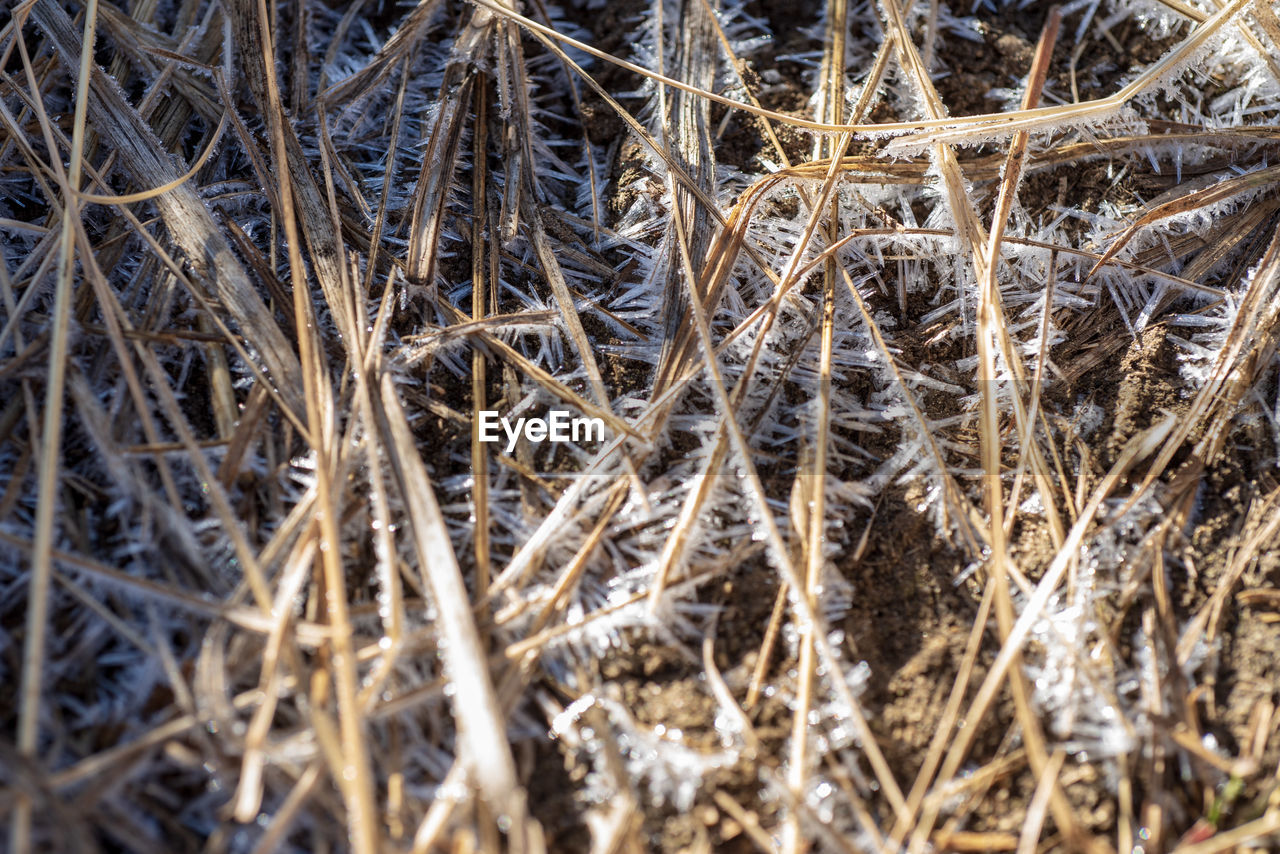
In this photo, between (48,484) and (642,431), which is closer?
(48,484)

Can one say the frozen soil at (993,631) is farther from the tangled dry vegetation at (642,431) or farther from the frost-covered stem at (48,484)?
the frost-covered stem at (48,484)

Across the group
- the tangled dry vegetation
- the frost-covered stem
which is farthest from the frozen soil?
the frost-covered stem

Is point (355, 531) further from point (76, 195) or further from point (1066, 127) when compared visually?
point (1066, 127)

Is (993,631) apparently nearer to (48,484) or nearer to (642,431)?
(642,431)

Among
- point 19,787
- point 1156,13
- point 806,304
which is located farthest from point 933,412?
point 19,787

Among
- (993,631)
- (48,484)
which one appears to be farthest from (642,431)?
(48,484)

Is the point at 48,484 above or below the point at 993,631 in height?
above

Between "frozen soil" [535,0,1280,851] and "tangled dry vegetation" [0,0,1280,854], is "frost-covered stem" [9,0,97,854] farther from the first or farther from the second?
"frozen soil" [535,0,1280,851]

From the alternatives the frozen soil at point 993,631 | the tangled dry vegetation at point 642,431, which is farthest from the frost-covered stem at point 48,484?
the frozen soil at point 993,631
